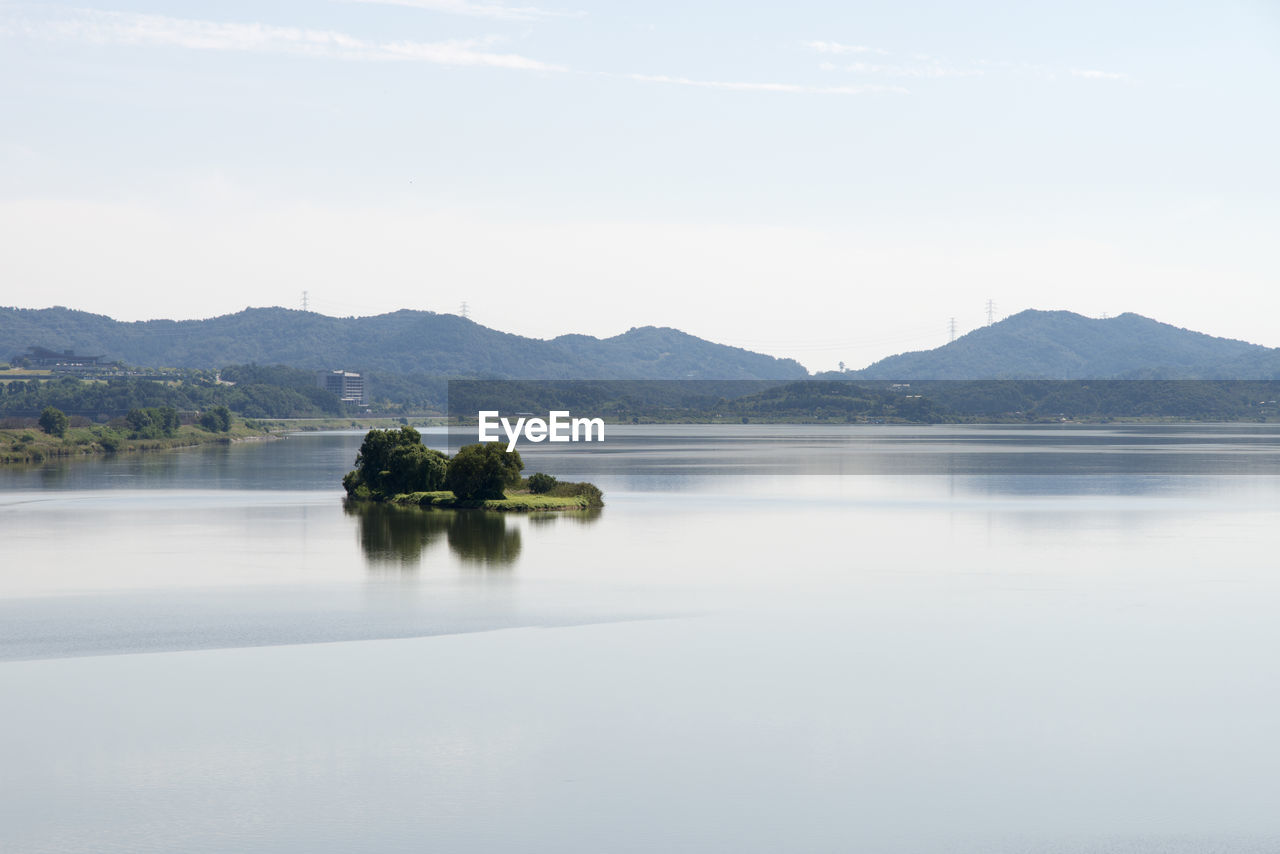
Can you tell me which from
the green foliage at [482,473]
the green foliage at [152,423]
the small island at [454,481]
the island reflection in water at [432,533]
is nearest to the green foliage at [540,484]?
the small island at [454,481]

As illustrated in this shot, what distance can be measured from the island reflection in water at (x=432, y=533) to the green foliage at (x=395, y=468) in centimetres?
186

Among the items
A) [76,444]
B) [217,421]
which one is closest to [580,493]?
[76,444]

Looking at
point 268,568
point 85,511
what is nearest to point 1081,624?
point 268,568

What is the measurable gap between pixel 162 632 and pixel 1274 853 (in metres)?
25.1

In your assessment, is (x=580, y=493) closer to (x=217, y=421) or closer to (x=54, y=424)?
(x=54, y=424)

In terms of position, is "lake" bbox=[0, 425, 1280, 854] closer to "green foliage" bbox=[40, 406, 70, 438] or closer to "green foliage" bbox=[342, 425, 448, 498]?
"green foliage" bbox=[342, 425, 448, 498]

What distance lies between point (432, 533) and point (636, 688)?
98.4 feet

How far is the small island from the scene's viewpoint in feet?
215

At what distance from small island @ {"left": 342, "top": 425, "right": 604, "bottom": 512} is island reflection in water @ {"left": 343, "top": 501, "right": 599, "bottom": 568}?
1.24 meters

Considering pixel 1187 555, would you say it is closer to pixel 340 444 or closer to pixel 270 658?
pixel 270 658

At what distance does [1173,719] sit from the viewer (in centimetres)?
2389

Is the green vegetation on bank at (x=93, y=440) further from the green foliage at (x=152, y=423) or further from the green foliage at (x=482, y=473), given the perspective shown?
the green foliage at (x=482, y=473)

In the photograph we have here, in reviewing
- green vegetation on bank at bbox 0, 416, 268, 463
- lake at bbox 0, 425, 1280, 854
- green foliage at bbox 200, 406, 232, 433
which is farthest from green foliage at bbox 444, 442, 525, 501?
green foliage at bbox 200, 406, 232, 433

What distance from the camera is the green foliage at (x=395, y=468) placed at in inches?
2739
